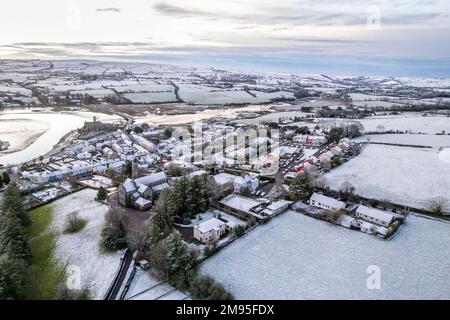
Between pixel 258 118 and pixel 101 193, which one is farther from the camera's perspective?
pixel 258 118

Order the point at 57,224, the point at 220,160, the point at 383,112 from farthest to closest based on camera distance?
the point at 383,112 → the point at 220,160 → the point at 57,224

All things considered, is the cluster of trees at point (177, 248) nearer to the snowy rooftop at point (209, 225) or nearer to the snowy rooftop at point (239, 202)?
the snowy rooftop at point (209, 225)

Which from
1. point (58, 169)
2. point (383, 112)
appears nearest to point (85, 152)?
point (58, 169)

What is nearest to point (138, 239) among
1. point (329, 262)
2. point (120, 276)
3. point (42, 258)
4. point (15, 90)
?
point (120, 276)

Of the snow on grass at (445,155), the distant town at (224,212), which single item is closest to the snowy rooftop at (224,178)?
the distant town at (224,212)

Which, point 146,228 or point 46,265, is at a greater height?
point 146,228

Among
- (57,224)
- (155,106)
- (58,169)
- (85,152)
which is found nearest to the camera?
(57,224)

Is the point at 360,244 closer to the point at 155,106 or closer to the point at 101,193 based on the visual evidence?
the point at 101,193

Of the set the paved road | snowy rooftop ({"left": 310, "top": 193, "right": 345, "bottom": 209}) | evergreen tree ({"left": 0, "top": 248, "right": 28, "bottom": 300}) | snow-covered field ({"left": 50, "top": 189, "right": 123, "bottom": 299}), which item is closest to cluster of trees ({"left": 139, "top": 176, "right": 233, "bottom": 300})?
the paved road
